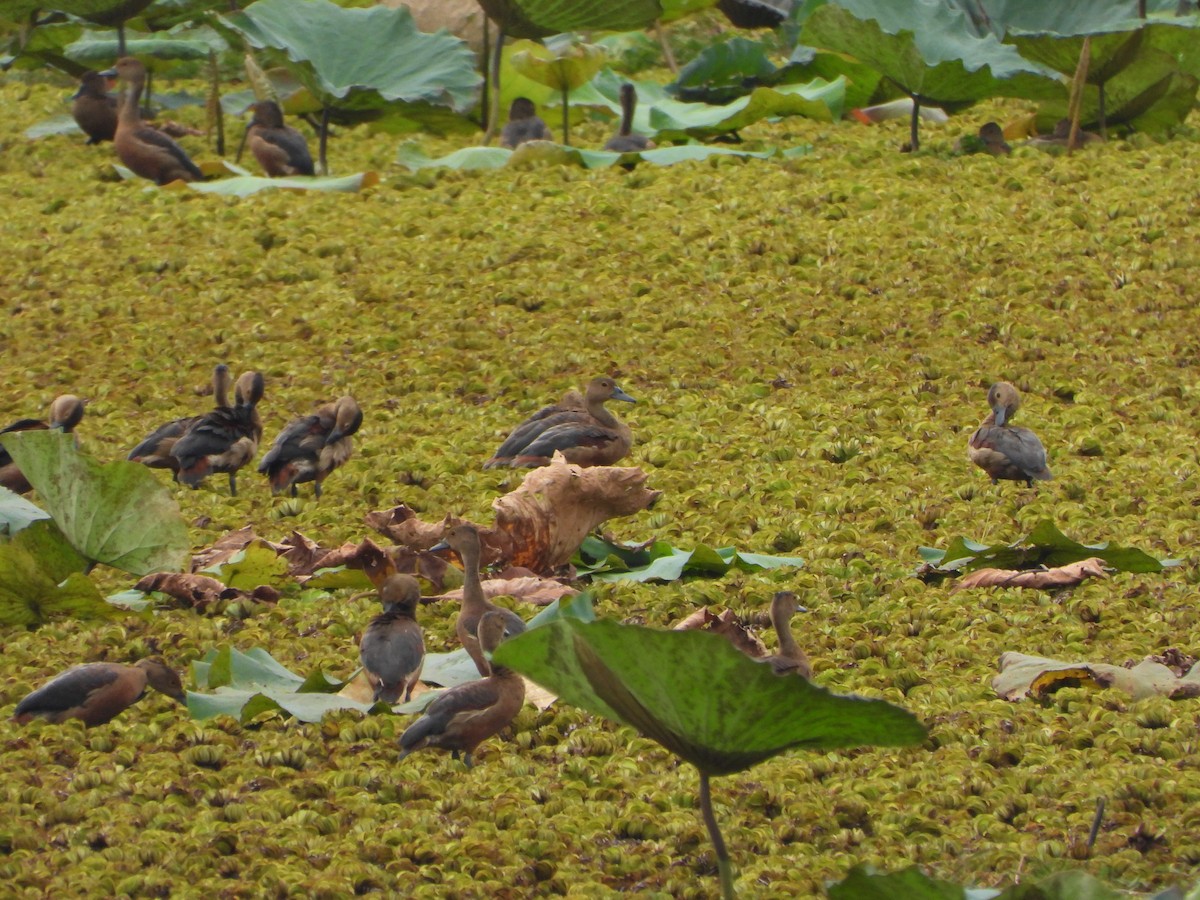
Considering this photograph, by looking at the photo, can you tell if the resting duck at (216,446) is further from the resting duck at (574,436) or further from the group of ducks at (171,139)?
the group of ducks at (171,139)

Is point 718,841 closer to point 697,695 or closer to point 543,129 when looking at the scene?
point 697,695

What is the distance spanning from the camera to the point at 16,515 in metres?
5.16

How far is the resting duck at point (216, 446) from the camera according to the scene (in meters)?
6.45

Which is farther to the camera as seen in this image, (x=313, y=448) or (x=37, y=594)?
(x=313, y=448)

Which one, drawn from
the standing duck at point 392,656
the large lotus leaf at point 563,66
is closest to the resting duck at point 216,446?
the standing duck at point 392,656

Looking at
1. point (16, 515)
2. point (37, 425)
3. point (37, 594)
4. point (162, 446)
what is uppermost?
point (16, 515)

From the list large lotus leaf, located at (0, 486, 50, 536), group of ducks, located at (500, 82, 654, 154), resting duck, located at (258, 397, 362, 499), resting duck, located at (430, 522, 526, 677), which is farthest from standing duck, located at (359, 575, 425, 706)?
group of ducks, located at (500, 82, 654, 154)

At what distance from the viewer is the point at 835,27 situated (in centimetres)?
941

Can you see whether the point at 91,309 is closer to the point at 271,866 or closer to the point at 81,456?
the point at 81,456

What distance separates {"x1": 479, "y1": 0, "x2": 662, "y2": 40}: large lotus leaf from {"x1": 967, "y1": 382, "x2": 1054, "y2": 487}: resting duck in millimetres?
4394

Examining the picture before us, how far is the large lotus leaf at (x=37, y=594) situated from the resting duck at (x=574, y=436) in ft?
6.27

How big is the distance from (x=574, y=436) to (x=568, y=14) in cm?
422

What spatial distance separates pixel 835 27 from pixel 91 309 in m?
4.08

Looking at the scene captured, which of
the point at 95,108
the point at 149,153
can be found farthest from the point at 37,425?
the point at 95,108
